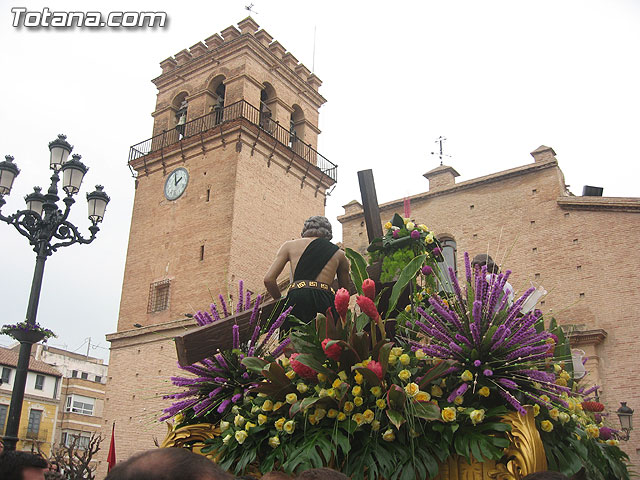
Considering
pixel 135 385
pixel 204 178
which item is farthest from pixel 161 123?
pixel 135 385

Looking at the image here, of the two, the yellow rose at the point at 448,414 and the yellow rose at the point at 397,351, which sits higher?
the yellow rose at the point at 397,351

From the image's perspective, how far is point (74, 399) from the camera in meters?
47.9

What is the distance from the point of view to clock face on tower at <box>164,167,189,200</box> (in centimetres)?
2442

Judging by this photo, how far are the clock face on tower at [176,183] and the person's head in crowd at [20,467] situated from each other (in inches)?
863

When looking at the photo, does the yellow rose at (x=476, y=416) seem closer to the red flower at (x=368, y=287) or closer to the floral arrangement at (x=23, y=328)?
the red flower at (x=368, y=287)

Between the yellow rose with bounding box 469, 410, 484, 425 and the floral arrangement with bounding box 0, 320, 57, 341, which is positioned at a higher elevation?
the floral arrangement with bounding box 0, 320, 57, 341

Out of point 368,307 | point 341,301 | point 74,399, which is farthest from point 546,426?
point 74,399

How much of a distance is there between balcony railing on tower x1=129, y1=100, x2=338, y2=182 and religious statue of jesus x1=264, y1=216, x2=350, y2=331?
60.7 ft

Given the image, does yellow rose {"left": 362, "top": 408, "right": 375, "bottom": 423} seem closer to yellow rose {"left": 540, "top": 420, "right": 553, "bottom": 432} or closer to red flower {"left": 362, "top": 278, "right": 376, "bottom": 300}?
red flower {"left": 362, "top": 278, "right": 376, "bottom": 300}

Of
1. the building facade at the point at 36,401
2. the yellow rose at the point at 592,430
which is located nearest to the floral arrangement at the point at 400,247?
the yellow rose at the point at 592,430

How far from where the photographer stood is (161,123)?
2645cm

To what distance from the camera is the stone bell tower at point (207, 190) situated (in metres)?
22.1

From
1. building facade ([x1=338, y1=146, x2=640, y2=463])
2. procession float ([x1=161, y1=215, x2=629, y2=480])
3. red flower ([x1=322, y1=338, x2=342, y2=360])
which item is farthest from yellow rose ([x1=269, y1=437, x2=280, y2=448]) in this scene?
building facade ([x1=338, y1=146, x2=640, y2=463])

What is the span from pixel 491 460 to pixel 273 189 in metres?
21.7
